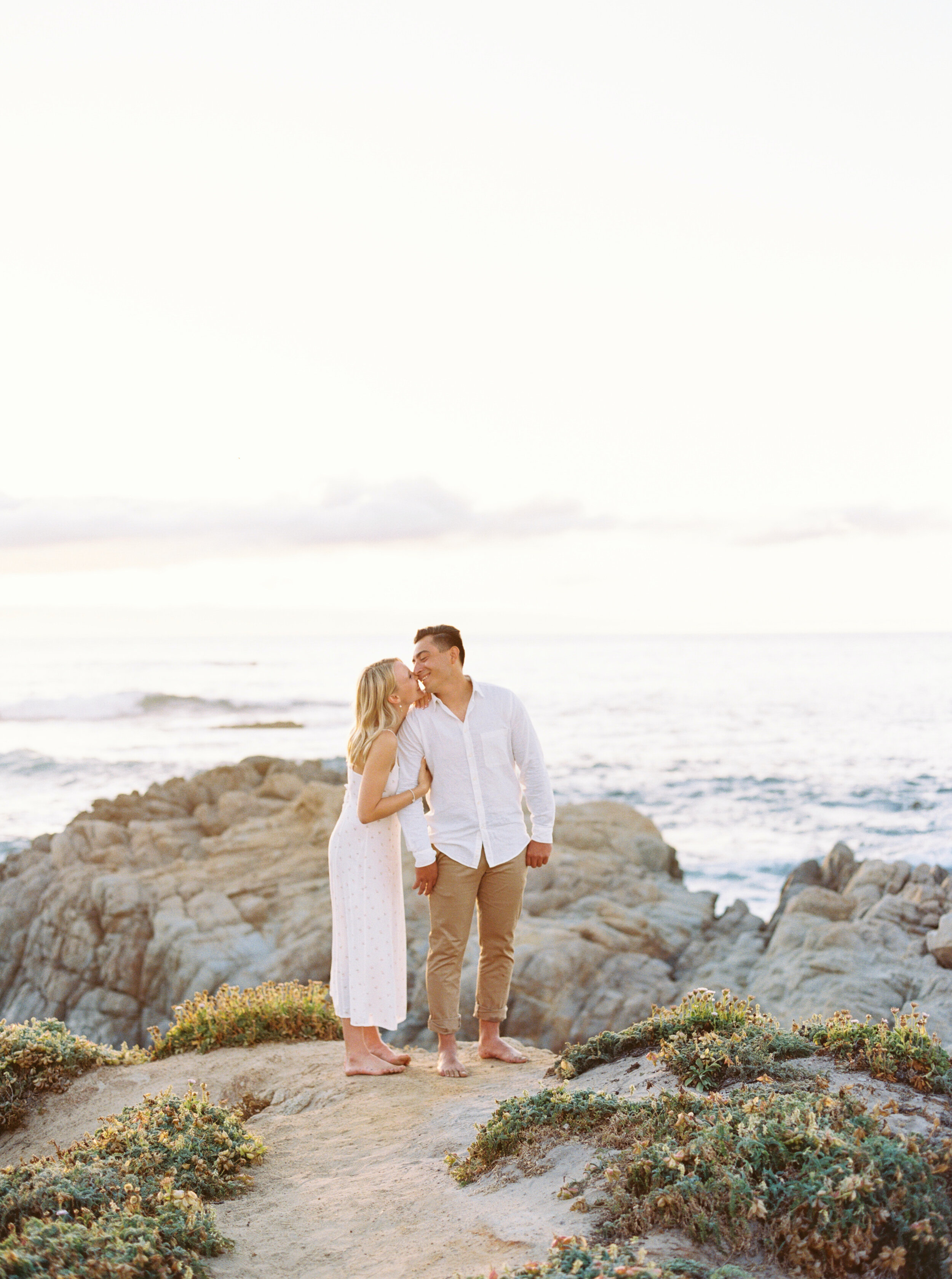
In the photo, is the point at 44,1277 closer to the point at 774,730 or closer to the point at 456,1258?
the point at 456,1258

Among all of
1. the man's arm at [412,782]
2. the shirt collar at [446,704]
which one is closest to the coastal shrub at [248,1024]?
the man's arm at [412,782]

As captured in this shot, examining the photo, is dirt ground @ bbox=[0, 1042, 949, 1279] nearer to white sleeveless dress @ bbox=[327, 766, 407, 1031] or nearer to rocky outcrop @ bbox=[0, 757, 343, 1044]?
white sleeveless dress @ bbox=[327, 766, 407, 1031]

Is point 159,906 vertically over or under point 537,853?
under

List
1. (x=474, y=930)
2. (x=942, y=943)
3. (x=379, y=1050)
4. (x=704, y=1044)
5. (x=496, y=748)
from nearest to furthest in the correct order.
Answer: (x=704, y=1044)
(x=496, y=748)
(x=379, y=1050)
(x=942, y=943)
(x=474, y=930)

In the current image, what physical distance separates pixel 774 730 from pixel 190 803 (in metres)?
38.7

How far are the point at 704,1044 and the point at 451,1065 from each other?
2242 millimetres

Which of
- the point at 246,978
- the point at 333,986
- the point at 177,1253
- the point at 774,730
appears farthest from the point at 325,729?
the point at 177,1253

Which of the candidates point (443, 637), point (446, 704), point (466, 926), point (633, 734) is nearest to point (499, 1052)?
point (466, 926)

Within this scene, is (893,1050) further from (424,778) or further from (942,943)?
(942,943)

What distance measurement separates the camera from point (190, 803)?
19.4 metres

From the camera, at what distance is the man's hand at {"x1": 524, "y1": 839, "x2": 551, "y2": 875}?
279 inches

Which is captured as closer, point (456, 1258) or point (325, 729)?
point (456, 1258)

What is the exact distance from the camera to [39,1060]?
7941mm

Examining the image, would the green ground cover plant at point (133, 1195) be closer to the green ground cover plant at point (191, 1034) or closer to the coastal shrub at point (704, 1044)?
the coastal shrub at point (704, 1044)
